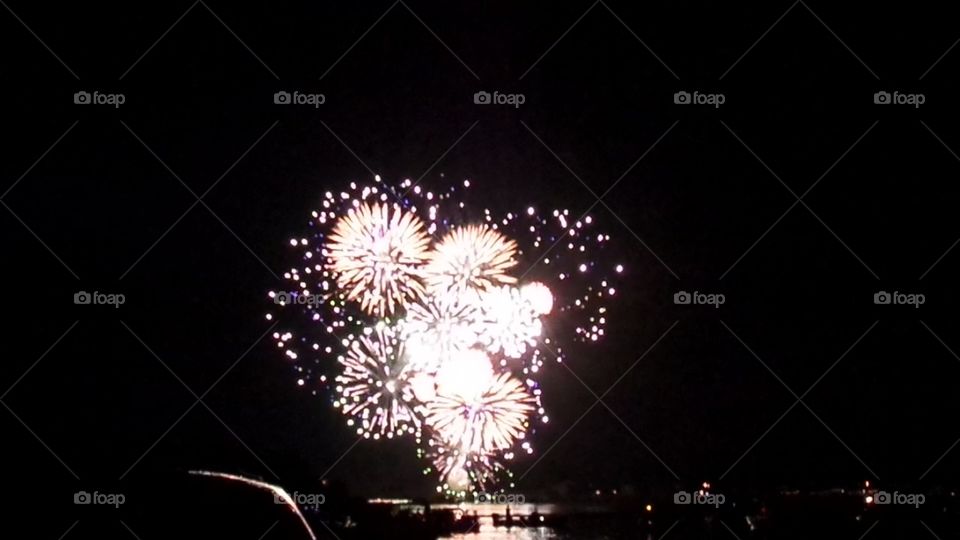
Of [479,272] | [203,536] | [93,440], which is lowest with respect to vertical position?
[203,536]

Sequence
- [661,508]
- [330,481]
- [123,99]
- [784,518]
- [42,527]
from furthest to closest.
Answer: [330,481], [661,508], [784,518], [123,99], [42,527]

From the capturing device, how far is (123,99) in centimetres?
1573

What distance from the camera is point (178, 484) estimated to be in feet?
20.1

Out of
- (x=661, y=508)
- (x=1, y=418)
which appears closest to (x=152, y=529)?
(x=1, y=418)

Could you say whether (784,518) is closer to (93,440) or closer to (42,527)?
(93,440)

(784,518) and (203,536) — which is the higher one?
(784,518)

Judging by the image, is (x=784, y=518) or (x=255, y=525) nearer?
(x=255, y=525)

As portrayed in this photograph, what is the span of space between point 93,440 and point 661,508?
17919mm

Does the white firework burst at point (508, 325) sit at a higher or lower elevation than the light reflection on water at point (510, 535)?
higher

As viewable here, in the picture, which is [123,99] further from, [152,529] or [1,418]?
[152,529]

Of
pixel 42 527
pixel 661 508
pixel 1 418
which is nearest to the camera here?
pixel 42 527

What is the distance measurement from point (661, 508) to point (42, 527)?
910 inches

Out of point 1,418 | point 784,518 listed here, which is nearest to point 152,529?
point 1,418

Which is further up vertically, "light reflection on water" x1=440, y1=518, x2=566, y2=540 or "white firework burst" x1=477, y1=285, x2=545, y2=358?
"white firework burst" x1=477, y1=285, x2=545, y2=358
